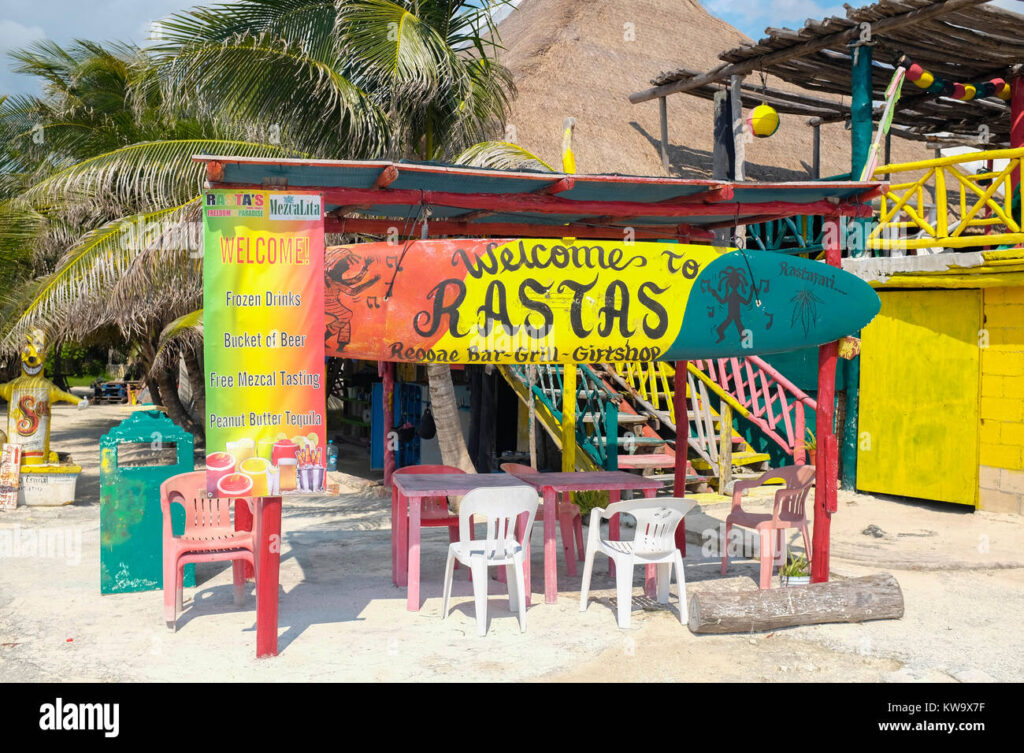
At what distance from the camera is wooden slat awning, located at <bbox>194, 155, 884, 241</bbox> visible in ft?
18.1

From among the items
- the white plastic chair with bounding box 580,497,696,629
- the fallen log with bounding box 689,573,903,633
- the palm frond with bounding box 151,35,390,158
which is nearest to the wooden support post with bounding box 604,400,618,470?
the white plastic chair with bounding box 580,497,696,629

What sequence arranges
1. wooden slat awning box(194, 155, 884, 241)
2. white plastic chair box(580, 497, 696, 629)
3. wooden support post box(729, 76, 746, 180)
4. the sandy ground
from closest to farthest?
1. the sandy ground
2. wooden slat awning box(194, 155, 884, 241)
3. white plastic chair box(580, 497, 696, 629)
4. wooden support post box(729, 76, 746, 180)

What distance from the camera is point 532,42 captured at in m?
20.3

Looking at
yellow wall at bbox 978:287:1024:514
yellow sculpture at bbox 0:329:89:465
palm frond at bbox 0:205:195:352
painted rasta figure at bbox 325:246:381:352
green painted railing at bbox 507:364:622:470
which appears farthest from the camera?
yellow sculpture at bbox 0:329:89:465

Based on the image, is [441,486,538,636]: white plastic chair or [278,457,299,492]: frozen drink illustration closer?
[278,457,299,492]: frozen drink illustration

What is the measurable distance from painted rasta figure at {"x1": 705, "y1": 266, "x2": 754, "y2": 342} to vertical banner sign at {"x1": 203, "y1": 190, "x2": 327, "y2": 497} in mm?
2741

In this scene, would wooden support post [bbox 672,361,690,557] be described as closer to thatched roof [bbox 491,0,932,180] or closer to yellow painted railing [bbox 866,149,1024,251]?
yellow painted railing [bbox 866,149,1024,251]

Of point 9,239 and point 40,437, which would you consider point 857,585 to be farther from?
point 9,239

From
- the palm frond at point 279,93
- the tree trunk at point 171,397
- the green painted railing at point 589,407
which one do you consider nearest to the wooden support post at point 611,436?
the green painted railing at point 589,407

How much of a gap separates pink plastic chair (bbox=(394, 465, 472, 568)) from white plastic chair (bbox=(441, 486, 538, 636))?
3.22ft

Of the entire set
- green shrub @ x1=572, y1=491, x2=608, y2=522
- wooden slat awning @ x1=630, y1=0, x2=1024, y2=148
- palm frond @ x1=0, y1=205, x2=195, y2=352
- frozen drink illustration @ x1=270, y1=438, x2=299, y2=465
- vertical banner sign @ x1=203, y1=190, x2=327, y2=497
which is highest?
wooden slat awning @ x1=630, y1=0, x2=1024, y2=148

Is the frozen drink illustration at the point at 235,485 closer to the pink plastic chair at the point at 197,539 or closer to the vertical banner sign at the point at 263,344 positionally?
the vertical banner sign at the point at 263,344

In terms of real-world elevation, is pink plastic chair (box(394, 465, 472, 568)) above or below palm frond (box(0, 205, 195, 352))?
below

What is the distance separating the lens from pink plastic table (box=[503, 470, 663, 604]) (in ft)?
21.8
